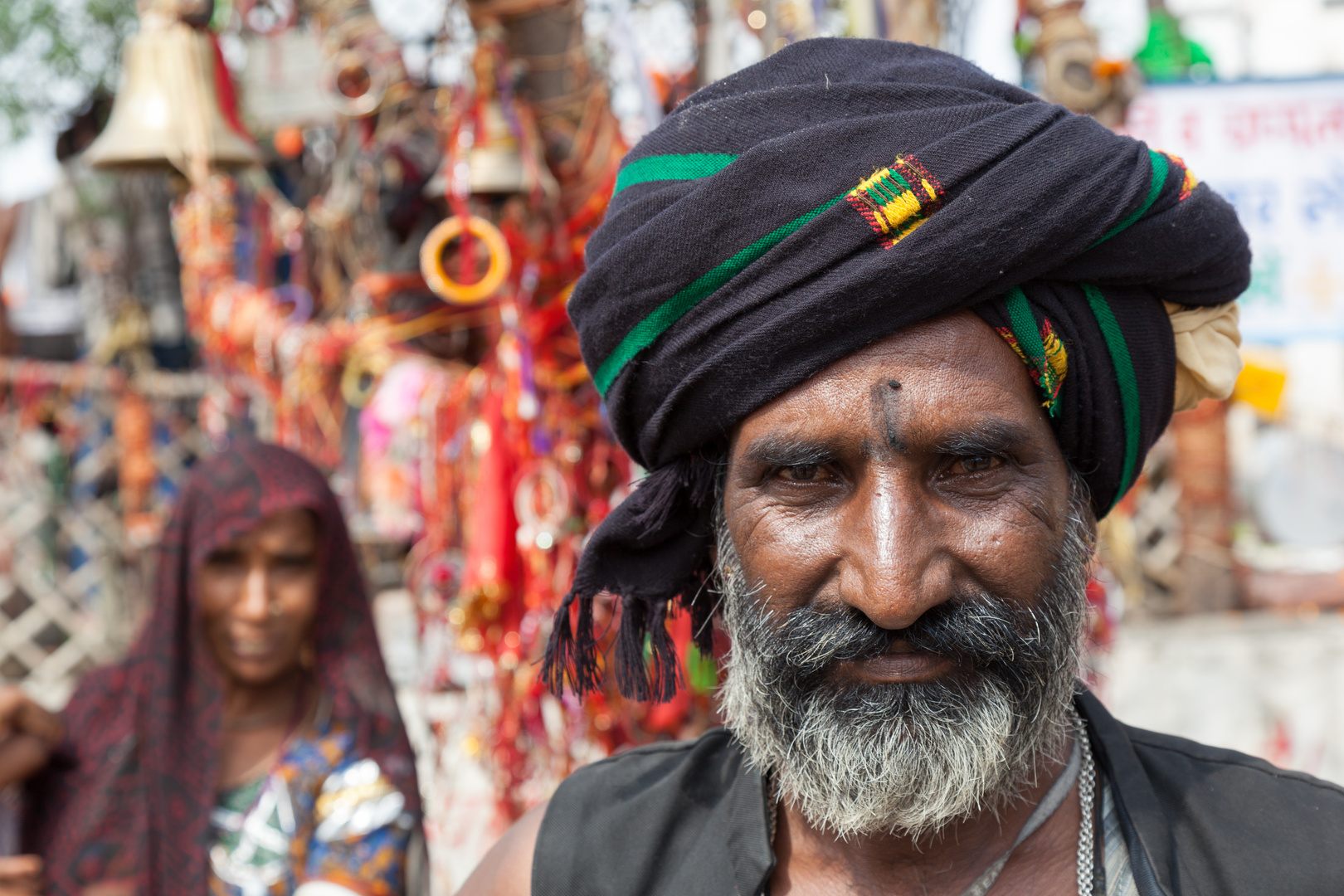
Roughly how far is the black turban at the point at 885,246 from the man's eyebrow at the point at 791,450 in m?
0.05

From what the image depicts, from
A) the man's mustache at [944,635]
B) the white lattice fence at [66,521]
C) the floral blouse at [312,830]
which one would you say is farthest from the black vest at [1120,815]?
the white lattice fence at [66,521]

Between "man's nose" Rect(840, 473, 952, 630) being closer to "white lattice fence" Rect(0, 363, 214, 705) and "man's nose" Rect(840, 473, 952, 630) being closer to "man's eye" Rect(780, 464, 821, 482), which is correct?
"man's eye" Rect(780, 464, 821, 482)

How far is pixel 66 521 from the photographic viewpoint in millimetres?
7879

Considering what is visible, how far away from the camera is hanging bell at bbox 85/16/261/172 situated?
3.46m

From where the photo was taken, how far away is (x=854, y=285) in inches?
54.4

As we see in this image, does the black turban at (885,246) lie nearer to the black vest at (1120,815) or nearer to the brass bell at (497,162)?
the black vest at (1120,815)

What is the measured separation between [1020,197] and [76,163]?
814 cm

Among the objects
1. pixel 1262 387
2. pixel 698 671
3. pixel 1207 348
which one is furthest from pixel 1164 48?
pixel 1207 348

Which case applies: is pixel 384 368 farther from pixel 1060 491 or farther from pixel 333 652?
pixel 1060 491

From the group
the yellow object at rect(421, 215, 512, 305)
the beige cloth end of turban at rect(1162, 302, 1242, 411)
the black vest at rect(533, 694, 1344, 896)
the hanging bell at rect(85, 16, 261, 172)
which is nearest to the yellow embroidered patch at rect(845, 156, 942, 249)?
Result: the beige cloth end of turban at rect(1162, 302, 1242, 411)

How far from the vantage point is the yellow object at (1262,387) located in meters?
2.57

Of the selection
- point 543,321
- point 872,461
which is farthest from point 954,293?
point 543,321

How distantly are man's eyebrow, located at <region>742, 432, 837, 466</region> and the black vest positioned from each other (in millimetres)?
496

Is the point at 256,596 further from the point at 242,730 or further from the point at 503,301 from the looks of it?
the point at 503,301
